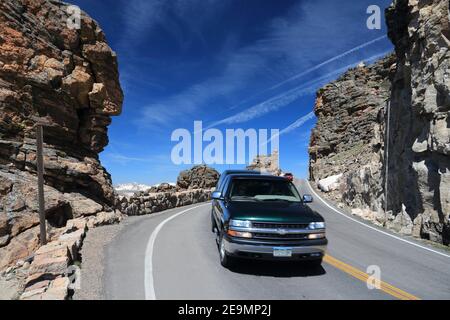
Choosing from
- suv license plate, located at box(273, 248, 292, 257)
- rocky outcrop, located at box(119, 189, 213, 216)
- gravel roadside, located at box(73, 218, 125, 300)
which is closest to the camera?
gravel roadside, located at box(73, 218, 125, 300)

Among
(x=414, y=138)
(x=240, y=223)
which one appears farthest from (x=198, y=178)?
(x=240, y=223)

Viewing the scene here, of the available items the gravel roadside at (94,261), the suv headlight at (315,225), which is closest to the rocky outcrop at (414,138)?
the suv headlight at (315,225)

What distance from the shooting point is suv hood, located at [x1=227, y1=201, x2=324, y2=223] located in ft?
21.9

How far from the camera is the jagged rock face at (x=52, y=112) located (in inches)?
471

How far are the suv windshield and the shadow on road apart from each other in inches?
57.1

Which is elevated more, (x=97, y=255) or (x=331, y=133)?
(x=331, y=133)

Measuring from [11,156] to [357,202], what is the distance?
2091 cm

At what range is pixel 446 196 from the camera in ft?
39.0

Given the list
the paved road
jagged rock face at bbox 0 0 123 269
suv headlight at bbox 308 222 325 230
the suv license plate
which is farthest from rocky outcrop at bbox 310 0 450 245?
jagged rock face at bbox 0 0 123 269

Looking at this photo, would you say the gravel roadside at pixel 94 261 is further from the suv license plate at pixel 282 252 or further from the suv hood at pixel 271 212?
the suv license plate at pixel 282 252

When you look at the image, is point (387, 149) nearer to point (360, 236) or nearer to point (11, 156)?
point (360, 236)

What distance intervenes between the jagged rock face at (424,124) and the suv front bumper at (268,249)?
23.9 ft

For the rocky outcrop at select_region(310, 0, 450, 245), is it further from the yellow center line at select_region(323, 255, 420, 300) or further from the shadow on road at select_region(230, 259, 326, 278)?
the shadow on road at select_region(230, 259, 326, 278)

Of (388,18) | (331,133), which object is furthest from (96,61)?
(331,133)
